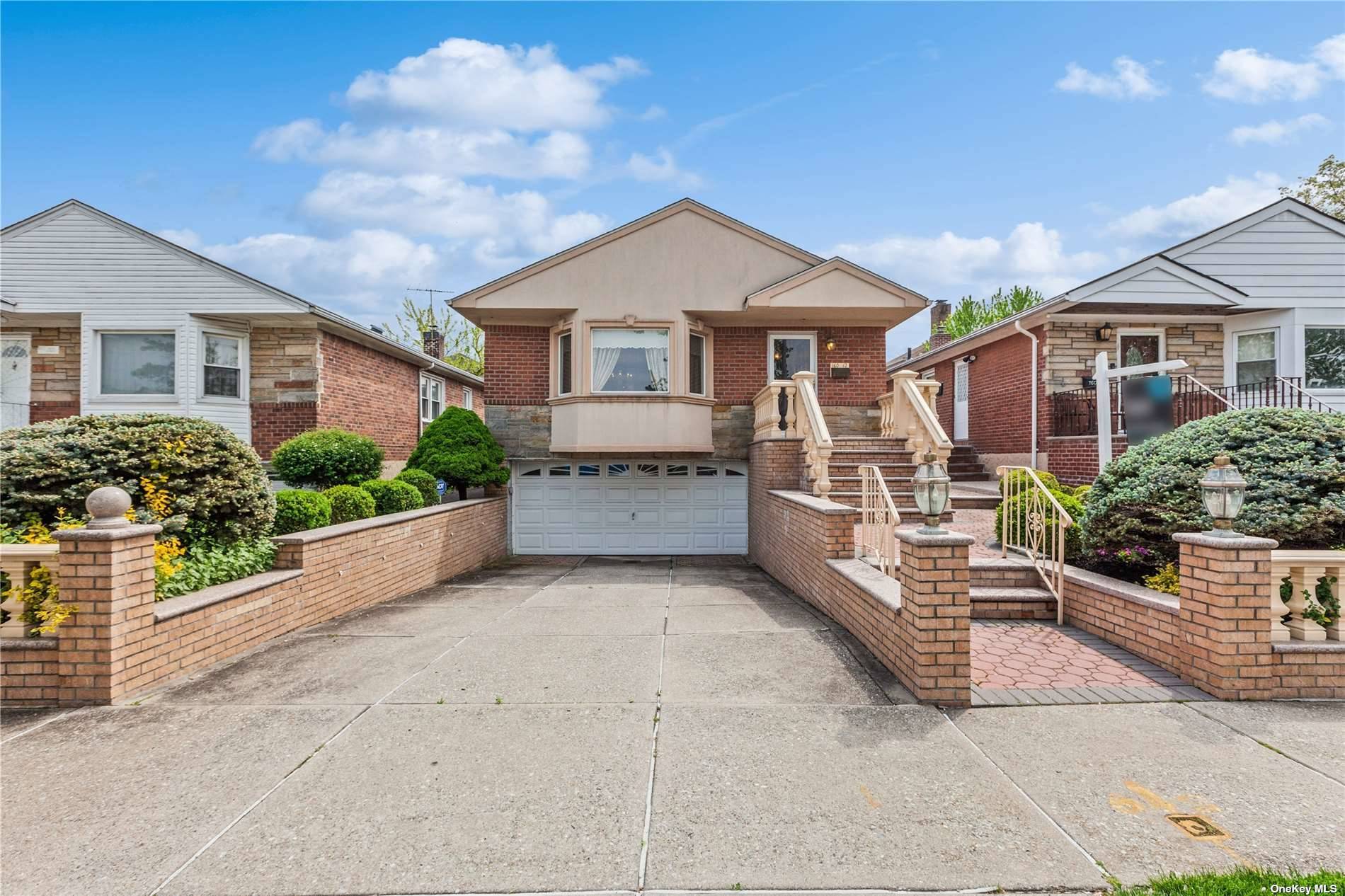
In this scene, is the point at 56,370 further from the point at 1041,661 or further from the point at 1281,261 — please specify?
the point at 1281,261

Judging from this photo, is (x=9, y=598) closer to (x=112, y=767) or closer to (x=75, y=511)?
(x=75, y=511)

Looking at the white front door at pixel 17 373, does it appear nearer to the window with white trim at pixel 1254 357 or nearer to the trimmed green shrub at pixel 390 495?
the trimmed green shrub at pixel 390 495

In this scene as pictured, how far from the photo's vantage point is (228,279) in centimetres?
1174

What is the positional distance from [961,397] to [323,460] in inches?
607

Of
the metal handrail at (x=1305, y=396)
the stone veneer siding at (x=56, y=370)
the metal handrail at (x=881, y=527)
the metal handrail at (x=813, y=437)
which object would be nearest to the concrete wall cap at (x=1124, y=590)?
the metal handrail at (x=881, y=527)

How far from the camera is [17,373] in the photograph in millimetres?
11875

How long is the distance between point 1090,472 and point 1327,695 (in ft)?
22.1

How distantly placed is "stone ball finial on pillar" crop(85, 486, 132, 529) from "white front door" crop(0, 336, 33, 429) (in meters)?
11.7

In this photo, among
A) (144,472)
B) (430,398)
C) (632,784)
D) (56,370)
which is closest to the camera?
(632,784)

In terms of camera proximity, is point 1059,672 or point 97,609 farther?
point 1059,672

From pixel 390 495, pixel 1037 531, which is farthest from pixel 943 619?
pixel 390 495

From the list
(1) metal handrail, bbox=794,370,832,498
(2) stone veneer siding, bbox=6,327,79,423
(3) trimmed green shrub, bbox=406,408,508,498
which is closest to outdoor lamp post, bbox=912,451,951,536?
(1) metal handrail, bbox=794,370,832,498

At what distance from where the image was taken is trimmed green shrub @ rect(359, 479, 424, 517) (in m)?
8.90

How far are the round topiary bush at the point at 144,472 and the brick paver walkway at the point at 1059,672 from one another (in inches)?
260
